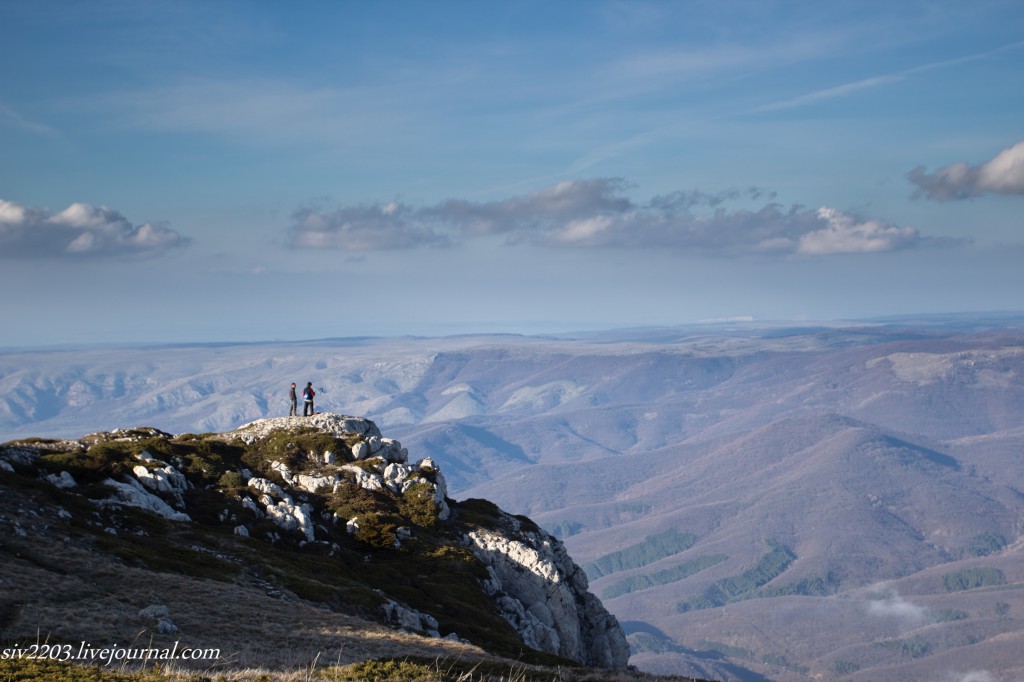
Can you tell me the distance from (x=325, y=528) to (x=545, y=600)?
19.4 metres

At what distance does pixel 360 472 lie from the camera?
73000 millimetres

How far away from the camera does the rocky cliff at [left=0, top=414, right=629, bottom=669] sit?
49.9 meters

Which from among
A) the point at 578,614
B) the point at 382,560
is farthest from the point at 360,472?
the point at 578,614

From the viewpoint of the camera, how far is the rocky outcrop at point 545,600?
6175 centimetres

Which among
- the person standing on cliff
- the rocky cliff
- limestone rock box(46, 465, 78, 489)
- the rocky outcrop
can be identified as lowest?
the rocky outcrop

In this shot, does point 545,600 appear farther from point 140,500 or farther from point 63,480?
point 63,480

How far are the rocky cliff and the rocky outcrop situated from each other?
0.12 meters

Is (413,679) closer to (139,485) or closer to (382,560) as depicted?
(382,560)

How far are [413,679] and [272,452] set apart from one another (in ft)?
168

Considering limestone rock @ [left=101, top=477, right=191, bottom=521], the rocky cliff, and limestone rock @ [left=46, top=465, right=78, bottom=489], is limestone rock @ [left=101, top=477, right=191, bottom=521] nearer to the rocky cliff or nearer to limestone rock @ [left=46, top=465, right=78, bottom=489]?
the rocky cliff

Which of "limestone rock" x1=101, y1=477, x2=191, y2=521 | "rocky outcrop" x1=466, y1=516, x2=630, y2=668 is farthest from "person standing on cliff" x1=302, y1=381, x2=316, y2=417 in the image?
"rocky outcrop" x1=466, y1=516, x2=630, y2=668

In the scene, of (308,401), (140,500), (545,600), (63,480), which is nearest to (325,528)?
(140,500)

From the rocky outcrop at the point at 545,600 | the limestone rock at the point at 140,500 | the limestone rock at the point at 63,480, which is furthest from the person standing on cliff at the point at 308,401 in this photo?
the limestone rock at the point at 63,480

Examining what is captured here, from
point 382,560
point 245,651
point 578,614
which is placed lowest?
point 578,614
